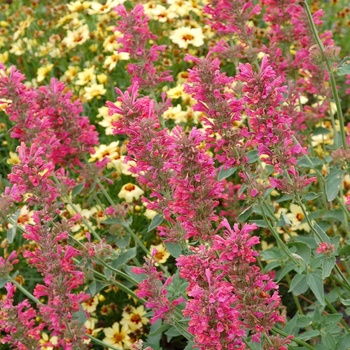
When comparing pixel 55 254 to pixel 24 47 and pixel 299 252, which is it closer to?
pixel 299 252

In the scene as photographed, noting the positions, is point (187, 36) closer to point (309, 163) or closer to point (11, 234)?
point (309, 163)

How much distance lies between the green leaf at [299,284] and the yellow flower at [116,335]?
1367 millimetres

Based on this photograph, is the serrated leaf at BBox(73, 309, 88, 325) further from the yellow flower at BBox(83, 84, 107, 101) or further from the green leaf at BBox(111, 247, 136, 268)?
the yellow flower at BBox(83, 84, 107, 101)

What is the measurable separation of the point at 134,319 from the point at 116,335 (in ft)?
0.47

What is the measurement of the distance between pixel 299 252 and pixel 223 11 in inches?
56.6

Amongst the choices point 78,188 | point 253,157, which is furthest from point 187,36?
point 253,157

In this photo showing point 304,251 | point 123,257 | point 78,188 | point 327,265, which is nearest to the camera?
point 327,265

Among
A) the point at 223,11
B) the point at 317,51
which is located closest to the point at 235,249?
the point at 317,51

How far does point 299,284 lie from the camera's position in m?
2.76

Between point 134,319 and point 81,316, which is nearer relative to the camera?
point 81,316

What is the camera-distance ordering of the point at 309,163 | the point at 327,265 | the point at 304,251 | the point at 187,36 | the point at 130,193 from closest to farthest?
the point at 327,265 < the point at 304,251 < the point at 309,163 < the point at 130,193 < the point at 187,36

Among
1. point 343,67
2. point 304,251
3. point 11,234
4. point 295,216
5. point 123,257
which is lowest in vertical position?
point 295,216

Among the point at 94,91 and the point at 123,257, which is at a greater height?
the point at 123,257

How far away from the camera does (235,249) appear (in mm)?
1990
